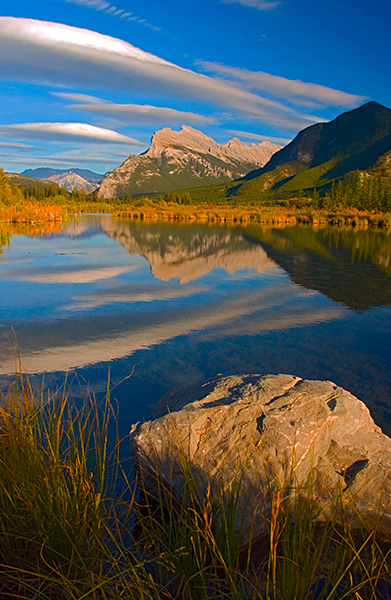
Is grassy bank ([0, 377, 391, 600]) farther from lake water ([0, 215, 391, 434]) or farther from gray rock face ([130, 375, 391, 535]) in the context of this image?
lake water ([0, 215, 391, 434])

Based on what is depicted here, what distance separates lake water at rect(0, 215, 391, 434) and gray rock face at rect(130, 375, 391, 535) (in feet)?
4.20

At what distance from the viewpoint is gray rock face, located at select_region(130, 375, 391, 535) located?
129 inches

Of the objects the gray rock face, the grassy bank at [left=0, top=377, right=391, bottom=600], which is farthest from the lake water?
the grassy bank at [left=0, top=377, right=391, bottom=600]

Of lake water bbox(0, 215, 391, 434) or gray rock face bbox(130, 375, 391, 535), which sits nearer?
gray rock face bbox(130, 375, 391, 535)

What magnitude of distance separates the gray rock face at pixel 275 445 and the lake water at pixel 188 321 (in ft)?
4.20

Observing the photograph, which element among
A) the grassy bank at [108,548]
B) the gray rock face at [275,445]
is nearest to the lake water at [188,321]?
the gray rock face at [275,445]

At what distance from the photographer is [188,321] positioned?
30.6ft

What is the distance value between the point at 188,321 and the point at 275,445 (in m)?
5.90

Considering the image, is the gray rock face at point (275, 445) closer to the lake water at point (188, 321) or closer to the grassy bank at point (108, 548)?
the grassy bank at point (108, 548)

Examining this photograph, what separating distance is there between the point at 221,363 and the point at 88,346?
95.0 inches

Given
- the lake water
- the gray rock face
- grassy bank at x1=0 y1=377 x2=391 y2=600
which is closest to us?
grassy bank at x1=0 y1=377 x2=391 y2=600

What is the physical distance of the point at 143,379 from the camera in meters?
6.29

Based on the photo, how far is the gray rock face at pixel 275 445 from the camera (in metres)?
3.28

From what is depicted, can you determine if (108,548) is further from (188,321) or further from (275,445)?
(188,321)
